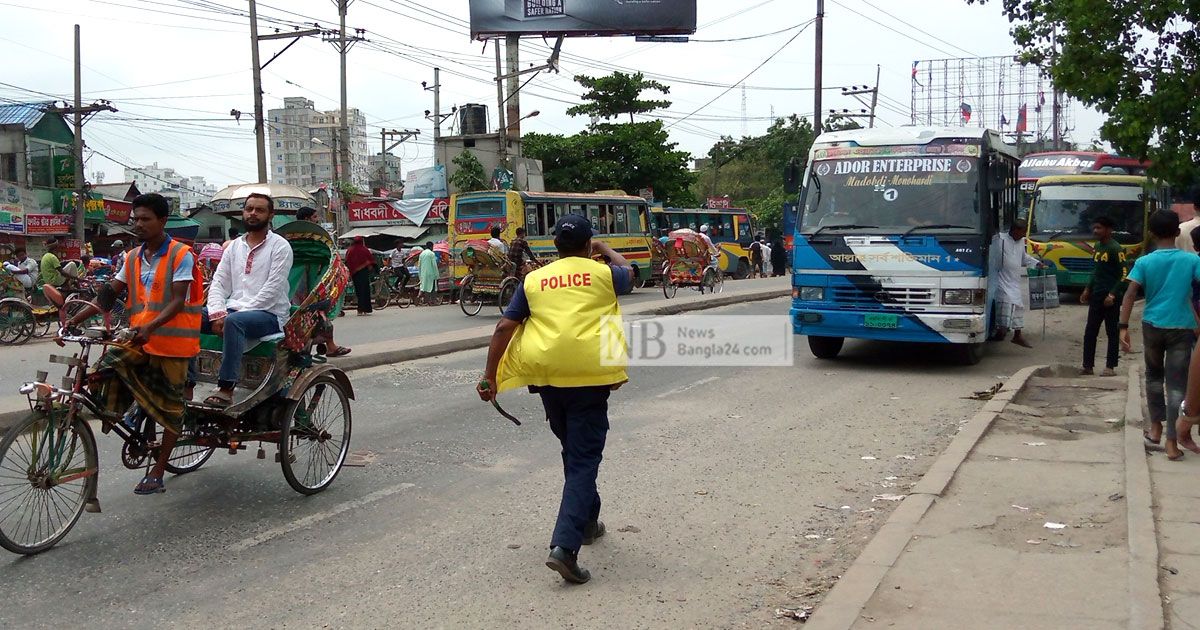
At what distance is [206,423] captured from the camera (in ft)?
19.8

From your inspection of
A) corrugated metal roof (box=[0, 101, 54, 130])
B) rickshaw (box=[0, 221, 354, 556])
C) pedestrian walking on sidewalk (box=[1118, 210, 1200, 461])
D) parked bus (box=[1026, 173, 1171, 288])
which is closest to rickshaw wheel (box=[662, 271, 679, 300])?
parked bus (box=[1026, 173, 1171, 288])

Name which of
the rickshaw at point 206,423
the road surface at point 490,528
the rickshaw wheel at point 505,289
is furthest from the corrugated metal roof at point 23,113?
the rickshaw at point 206,423

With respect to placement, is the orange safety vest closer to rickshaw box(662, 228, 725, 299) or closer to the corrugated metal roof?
rickshaw box(662, 228, 725, 299)

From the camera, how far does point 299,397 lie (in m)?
6.16

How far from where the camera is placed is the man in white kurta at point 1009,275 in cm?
1262

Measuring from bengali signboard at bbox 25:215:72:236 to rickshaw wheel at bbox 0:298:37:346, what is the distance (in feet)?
59.5

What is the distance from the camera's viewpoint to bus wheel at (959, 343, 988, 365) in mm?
12524

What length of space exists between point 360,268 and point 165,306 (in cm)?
1408

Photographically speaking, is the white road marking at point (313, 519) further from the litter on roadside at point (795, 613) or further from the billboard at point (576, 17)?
the billboard at point (576, 17)

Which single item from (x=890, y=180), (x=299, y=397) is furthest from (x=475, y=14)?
(x=299, y=397)

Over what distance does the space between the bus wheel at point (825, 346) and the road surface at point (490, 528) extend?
10.6ft

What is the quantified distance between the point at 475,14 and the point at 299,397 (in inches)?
1428

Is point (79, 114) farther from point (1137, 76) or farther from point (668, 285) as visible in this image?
point (1137, 76)

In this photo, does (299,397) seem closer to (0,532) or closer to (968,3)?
(0,532)
